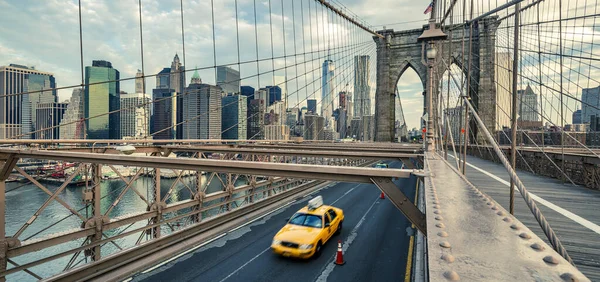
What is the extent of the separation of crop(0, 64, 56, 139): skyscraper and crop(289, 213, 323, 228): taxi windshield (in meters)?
20.0

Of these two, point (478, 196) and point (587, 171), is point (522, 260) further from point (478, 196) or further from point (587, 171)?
point (587, 171)

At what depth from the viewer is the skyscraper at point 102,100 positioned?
61.6 feet

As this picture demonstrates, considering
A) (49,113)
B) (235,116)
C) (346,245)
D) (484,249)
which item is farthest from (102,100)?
(484,249)

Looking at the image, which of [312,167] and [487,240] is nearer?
[487,240]

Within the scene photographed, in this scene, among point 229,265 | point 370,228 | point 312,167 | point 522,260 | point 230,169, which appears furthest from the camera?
point 370,228

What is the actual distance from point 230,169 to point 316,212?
7436 millimetres

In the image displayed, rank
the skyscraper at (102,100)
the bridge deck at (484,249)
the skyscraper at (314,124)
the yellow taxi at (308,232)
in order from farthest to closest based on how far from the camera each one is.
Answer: the skyscraper at (314,124) < the skyscraper at (102,100) < the yellow taxi at (308,232) < the bridge deck at (484,249)

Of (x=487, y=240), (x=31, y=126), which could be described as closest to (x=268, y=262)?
(x=487, y=240)

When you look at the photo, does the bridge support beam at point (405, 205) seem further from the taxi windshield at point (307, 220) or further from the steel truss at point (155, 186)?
the taxi windshield at point (307, 220)

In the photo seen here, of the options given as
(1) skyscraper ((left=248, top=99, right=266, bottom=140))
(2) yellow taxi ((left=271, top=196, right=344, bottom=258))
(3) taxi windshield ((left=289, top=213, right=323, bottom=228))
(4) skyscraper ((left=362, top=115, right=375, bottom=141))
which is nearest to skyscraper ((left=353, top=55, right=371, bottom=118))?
(4) skyscraper ((left=362, top=115, right=375, bottom=141))

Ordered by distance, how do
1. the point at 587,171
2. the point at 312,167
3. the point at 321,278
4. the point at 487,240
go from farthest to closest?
1. the point at 321,278
2. the point at 587,171
3. the point at 312,167
4. the point at 487,240

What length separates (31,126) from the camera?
Result: 2491 centimetres

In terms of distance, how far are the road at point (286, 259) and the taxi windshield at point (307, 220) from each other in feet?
3.31

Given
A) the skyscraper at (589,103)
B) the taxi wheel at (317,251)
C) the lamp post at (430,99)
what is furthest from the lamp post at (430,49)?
the skyscraper at (589,103)
